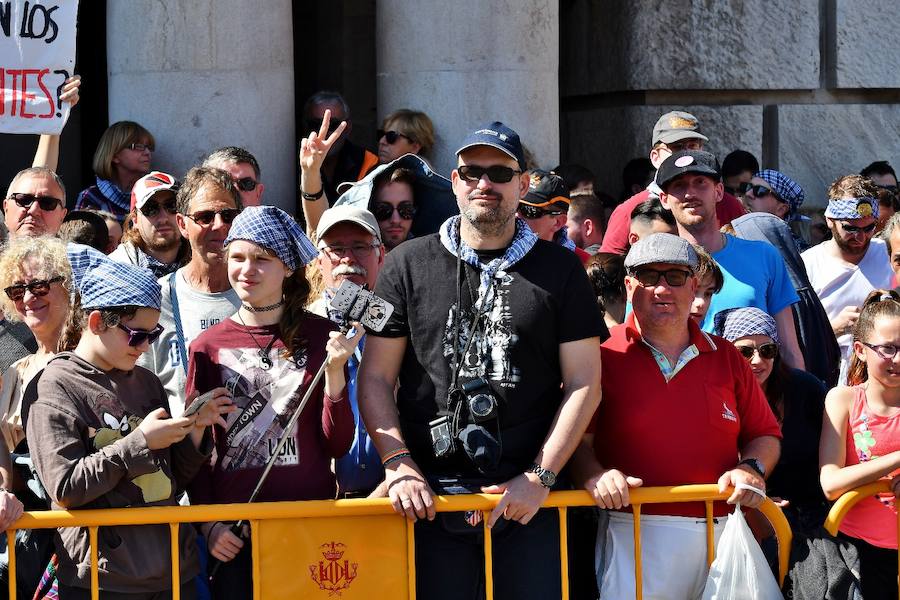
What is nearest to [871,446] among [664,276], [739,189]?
[664,276]

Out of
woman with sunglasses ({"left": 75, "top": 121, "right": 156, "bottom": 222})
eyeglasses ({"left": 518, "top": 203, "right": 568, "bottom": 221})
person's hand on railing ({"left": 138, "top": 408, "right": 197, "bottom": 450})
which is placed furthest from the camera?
woman with sunglasses ({"left": 75, "top": 121, "right": 156, "bottom": 222})

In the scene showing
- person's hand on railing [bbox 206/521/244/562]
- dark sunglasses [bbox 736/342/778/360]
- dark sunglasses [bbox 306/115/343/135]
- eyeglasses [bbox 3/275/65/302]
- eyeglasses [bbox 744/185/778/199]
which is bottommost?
person's hand on railing [bbox 206/521/244/562]

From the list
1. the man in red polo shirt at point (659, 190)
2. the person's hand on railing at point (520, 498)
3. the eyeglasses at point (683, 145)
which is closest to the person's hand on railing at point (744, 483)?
the person's hand on railing at point (520, 498)

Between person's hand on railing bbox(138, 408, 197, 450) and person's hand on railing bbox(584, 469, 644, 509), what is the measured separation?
4.04ft

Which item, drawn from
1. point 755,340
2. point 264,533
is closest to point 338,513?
point 264,533

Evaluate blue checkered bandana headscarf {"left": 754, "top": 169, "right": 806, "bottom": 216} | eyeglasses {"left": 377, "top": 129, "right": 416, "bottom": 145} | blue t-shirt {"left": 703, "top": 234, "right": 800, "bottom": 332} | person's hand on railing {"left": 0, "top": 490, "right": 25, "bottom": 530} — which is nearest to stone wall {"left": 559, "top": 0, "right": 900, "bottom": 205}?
blue checkered bandana headscarf {"left": 754, "top": 169, "right": 806, "bottom": 216}

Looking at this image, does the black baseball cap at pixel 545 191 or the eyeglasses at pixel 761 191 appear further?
the eyeglasses at pixel 761 191

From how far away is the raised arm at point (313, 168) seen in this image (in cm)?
571

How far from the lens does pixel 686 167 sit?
5.57 meters

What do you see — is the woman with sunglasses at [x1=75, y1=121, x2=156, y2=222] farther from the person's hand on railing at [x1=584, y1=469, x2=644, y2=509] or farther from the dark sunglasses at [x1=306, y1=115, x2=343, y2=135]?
the person's hand on railing at [x1=584, y1=469, x2=644, y2=509]

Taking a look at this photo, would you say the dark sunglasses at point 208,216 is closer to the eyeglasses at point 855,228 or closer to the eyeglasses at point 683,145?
the eyeglasses at point 683,145

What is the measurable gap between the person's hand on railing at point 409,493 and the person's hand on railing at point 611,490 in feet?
1.65

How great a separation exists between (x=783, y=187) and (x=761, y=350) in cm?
311

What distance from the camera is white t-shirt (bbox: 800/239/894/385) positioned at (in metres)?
6.69
